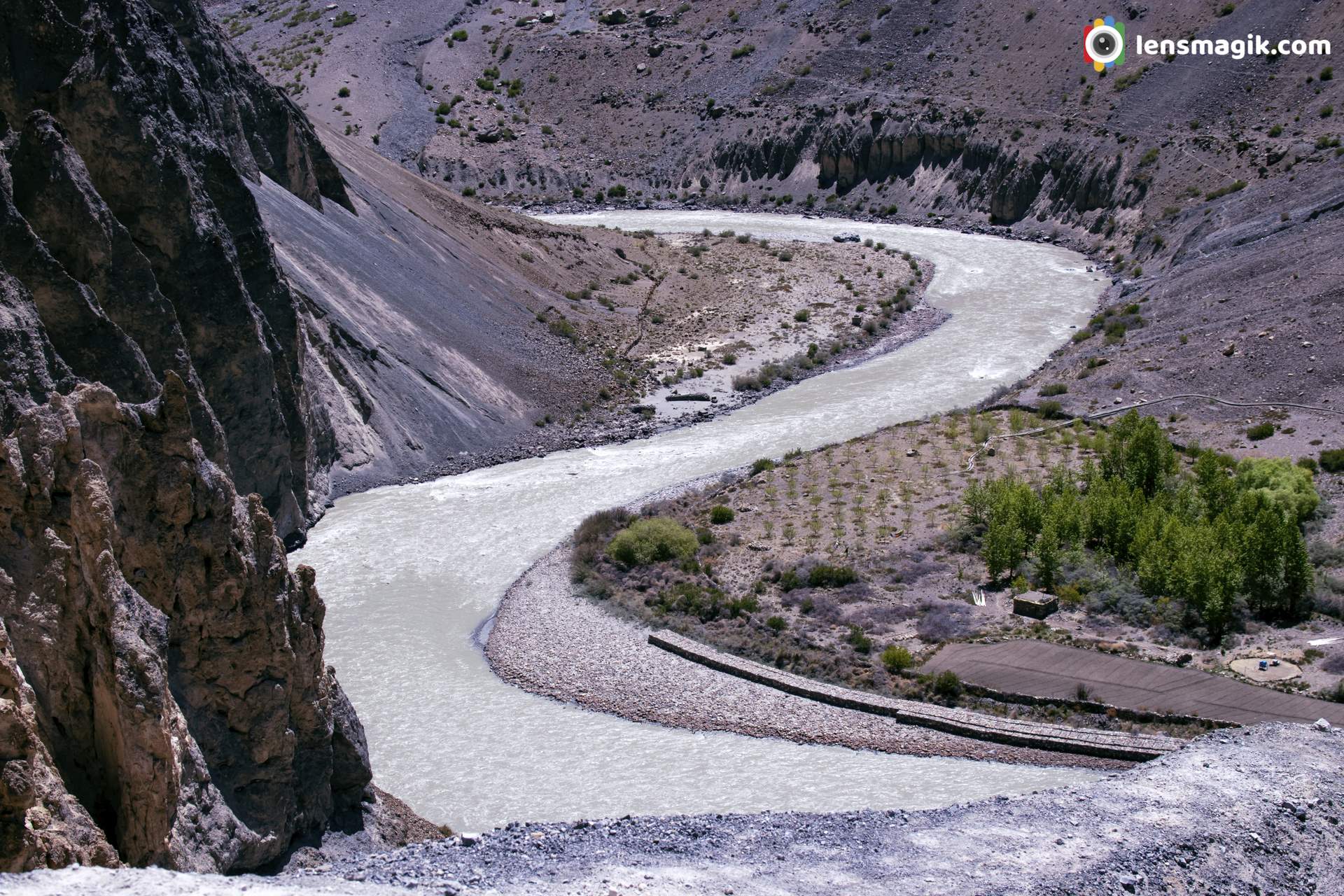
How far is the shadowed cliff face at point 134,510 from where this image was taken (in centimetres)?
1417

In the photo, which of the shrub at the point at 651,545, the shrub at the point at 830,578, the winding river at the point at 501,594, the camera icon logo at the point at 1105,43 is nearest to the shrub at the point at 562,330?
the winding river at the point at 501,594

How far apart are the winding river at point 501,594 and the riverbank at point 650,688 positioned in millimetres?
386

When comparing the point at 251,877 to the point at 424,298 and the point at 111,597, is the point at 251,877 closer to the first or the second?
the point at 111,597

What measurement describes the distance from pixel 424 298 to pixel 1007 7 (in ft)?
170

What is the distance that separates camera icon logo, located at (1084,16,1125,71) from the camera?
249 feet

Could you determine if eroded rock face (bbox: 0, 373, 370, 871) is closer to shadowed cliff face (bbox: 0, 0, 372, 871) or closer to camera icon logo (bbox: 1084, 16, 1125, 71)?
shadowed cliff face (bbox: 0, 0, 372, 871)

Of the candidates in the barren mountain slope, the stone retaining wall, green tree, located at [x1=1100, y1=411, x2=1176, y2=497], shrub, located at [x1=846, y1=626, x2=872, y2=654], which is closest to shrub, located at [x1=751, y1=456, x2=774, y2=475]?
green tree, located at [x1=1100, y1=411, x2=1176, y2=497]

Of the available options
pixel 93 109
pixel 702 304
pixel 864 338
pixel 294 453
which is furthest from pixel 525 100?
pixel 93 109

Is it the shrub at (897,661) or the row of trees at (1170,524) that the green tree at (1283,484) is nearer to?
the row of trees at (1170,524)

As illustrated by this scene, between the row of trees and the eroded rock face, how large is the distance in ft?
56.0

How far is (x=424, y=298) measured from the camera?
46.6 metres

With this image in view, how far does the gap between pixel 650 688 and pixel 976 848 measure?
1024cm

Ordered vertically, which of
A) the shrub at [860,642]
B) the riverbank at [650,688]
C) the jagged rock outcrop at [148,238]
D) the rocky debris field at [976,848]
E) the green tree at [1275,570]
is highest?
the jagged rock outcrop at [148,238]

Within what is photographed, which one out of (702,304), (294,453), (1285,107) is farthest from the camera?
(1285,107)
